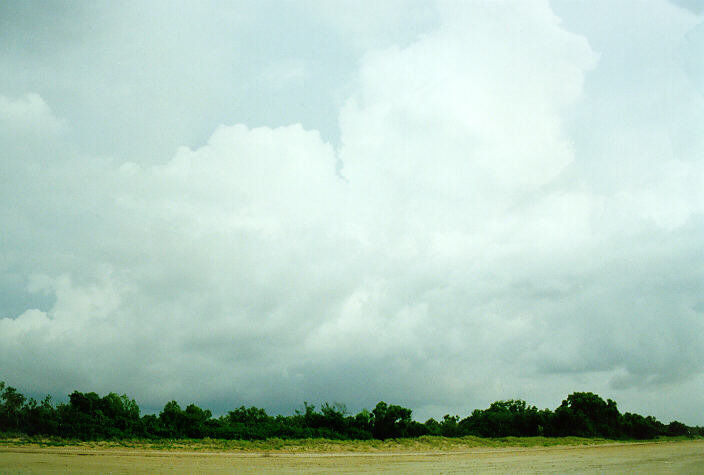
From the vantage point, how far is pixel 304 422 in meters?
82.8

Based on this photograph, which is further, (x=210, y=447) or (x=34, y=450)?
(x=210, y=447)

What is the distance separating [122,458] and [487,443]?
5775cm

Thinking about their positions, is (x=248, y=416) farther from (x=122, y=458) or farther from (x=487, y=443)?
(x=122, y=458)

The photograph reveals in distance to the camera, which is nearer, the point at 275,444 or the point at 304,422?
the point at 275,444

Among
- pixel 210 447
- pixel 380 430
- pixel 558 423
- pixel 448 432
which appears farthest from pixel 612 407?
pixel 210 447

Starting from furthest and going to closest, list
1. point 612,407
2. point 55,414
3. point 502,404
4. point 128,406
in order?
point 502,404
point 612,407
point 128,406
point 55,414

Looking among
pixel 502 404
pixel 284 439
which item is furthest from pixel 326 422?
pixel 502 404

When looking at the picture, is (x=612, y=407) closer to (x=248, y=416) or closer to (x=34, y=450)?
(x=248, y=416)

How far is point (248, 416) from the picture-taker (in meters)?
97.2

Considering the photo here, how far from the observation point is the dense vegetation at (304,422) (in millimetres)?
59531

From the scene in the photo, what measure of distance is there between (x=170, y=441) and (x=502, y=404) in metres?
90.4

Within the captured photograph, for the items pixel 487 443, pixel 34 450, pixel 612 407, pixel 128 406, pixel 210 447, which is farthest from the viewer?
pixel 612 407

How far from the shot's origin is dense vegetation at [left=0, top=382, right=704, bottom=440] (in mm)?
59531

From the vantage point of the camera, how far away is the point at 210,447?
52.6 m
